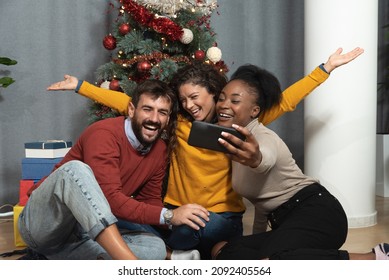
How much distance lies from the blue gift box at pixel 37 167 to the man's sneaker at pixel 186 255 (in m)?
0.86

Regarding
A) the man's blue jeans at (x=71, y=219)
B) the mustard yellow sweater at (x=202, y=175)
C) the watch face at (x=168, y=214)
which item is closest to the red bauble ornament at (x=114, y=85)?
the mustard yellow sweater at (x=202, y=175)

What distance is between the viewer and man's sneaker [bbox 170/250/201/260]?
6.40ft

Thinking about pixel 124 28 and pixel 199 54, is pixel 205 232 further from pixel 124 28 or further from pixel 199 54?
pixel 124 28

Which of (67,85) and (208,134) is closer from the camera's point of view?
(208,134)

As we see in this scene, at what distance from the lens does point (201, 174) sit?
6.32 ft

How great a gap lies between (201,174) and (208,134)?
418 mm

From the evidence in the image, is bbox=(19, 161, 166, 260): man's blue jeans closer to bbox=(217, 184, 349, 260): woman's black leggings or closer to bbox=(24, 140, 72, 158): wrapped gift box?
bbox=(217, 184, 349, 260): woman's black leggings

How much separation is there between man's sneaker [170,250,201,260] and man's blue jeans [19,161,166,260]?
137 millimetres

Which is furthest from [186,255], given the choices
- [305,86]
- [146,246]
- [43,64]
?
[43,64]

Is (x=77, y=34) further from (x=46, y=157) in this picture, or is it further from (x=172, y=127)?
(x=172, y=127)

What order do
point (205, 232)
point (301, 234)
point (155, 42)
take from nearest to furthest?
point (301, 234) < point (205, 232) < point (155, 42)

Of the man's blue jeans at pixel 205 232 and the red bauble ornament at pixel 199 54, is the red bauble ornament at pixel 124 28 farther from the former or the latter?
the man's blue jeans at pixel 205 232

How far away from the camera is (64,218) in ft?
5.26
